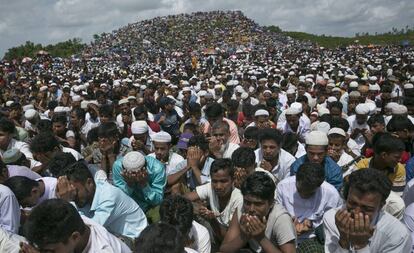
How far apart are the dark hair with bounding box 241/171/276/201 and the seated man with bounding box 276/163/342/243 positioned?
57 centimetres

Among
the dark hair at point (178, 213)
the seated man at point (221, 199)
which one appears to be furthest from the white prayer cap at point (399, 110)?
the dark hair at point (178, 213)

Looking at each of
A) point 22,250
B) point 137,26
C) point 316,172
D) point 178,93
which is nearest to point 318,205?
point 316,172

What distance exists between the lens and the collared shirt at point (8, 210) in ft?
9.30

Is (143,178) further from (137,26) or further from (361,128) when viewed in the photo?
(137,26)

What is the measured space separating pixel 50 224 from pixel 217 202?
1730 millimetres

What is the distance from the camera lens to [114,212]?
307 centimetres

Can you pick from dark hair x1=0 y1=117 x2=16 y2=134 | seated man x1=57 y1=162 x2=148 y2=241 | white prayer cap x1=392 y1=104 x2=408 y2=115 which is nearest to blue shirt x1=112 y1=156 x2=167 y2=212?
→ seated man x1=57 y1=162 x2=148 y2=241

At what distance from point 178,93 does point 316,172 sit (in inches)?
313

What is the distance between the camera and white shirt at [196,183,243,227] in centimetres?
338

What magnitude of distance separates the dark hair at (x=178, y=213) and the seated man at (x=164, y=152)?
1.57 m

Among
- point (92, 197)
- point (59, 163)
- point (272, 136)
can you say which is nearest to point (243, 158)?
point (272, 136)

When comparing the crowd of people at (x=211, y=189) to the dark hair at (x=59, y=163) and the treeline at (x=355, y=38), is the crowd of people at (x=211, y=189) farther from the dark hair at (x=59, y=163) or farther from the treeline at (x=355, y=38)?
the treeline at (x=355, y=38)

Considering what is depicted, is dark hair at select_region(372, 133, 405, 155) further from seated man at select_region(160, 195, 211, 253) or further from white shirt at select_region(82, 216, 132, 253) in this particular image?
white shirt at select_region(82, 216, 132, 253)

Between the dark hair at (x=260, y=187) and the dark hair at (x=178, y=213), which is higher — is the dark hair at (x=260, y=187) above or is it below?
above
